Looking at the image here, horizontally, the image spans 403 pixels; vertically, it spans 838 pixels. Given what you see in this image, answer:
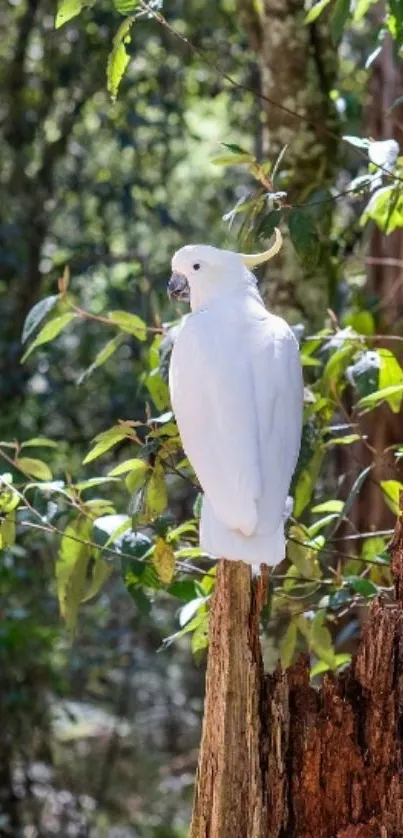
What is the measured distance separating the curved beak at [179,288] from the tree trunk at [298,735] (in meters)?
0.45

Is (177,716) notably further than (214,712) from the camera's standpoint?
Yes

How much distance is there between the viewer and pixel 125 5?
6.96 feet

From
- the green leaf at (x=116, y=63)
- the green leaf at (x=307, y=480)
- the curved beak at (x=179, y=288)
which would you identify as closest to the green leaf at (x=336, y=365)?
the green leaf at (x=307, y=480)

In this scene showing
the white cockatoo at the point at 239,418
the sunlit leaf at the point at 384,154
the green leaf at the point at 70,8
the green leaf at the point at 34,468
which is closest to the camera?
the white cockatoo at the point at 239,418

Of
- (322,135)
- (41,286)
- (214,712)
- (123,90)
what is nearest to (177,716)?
(41,286)

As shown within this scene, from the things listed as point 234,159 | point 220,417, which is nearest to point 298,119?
point 234,159

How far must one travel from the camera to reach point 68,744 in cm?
562

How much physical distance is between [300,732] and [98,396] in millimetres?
2954

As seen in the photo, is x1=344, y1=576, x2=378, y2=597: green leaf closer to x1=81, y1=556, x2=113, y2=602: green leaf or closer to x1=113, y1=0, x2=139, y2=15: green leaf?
x1=81, y1=556, x2=113, y2=602: green leaf

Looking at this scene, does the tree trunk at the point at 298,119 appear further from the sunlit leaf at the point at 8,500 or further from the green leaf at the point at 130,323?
the sunlit leaf at the point at 8,500

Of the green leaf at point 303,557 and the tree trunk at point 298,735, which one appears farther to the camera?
the green leaf at point 303,557

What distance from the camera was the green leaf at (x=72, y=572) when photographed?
2.27 metres

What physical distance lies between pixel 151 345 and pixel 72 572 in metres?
0.69

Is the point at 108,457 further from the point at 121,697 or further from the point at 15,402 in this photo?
the point at 121,697
